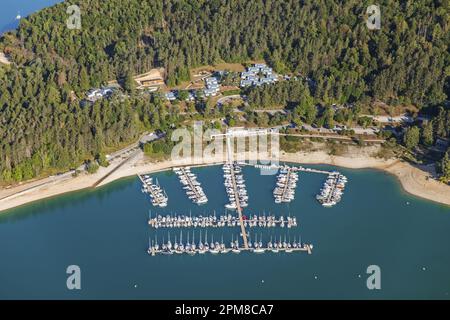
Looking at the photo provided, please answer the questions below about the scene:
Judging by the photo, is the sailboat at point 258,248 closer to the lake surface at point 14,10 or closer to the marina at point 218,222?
the marina at point 218,222

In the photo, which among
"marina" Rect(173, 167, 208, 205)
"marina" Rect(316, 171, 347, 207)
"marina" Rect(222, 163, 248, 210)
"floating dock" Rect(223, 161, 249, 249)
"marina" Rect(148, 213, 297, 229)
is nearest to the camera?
"floating dock" Rect(223, 161, 249, 249)

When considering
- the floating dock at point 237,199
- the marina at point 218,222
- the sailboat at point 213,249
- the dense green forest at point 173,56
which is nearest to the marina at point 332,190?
the marina at point 218,222

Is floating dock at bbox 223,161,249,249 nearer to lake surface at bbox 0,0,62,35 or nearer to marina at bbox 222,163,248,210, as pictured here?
marina at bbox 222,163,248,210

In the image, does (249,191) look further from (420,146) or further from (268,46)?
(268,46)

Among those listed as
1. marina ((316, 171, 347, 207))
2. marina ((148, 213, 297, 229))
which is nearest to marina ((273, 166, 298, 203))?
marina ((316, 171, 347, 207))

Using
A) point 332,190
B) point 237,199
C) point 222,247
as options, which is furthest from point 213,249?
point 332,190

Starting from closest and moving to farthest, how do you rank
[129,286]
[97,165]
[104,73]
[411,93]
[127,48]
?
1. [129,286]
2. [97,165]
3. [411,93]
4. [104,73]
5. [127,48]

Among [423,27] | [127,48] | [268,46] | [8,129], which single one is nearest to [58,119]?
[8,129]
